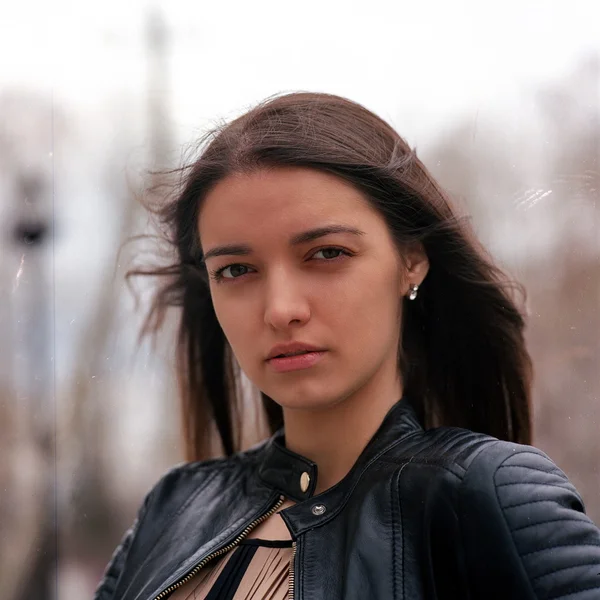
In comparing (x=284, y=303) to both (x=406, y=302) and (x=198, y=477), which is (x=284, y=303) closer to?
(x=406, y=302)

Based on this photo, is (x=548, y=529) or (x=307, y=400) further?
(x=307, y=400)

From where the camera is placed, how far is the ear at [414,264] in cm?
147

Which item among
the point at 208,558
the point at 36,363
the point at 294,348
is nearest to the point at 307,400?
the point at 294,348

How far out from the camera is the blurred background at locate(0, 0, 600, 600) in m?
1.61

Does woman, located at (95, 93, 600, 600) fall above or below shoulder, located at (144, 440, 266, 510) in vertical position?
above

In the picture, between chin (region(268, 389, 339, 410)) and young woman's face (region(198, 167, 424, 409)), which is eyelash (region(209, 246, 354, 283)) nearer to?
young woman's face (region(198, 167, 424, 409))

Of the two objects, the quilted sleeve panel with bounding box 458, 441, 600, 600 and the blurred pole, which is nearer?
the quilted sleeve panel with bounding box 458, 441, 600, 600

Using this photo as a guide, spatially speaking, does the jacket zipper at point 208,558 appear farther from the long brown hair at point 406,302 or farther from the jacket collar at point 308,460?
the long brown hair at point 406,302

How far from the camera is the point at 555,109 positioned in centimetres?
162

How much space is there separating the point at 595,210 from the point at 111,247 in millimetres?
1013

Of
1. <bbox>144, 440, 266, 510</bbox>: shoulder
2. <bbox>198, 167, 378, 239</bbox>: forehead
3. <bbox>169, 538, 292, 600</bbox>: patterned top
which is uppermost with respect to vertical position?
<bbox>198, 167, 378, 239</bbox>: forehead

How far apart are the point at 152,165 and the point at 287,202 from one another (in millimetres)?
722

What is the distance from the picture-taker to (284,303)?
1.33m

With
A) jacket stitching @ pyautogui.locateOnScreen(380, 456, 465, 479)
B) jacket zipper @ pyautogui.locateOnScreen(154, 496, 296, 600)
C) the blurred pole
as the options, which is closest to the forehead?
jacket stitching @ pyautogui.locateOnScreen(380, 456, 465, 479)
